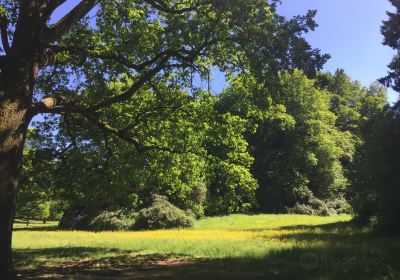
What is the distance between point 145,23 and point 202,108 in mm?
4472

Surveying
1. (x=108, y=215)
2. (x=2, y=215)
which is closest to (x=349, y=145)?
(x=108, y=215)

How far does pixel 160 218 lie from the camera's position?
1617 inches

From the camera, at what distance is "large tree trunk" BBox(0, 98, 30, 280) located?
28.9 ft

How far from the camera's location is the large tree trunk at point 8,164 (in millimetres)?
8820

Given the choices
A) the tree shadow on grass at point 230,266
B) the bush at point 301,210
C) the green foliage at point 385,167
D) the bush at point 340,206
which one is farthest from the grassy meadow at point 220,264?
the bush at point 340,206

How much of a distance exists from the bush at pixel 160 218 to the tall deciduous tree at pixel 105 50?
2423cm

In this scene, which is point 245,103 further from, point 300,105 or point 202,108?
point 300,105

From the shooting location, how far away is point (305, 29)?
12.3m

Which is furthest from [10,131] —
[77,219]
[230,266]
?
[77,219]

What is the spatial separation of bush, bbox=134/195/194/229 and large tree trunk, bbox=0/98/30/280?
32055mm

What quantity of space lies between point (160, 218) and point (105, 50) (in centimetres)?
2974

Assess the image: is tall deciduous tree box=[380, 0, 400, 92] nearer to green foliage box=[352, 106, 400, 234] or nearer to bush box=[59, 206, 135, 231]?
green foliage box=[352, 106, 400, 234]

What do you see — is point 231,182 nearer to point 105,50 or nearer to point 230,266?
point 230,266

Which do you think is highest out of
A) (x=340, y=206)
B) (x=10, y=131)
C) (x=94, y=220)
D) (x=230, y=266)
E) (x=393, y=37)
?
(x=393, y=37)
